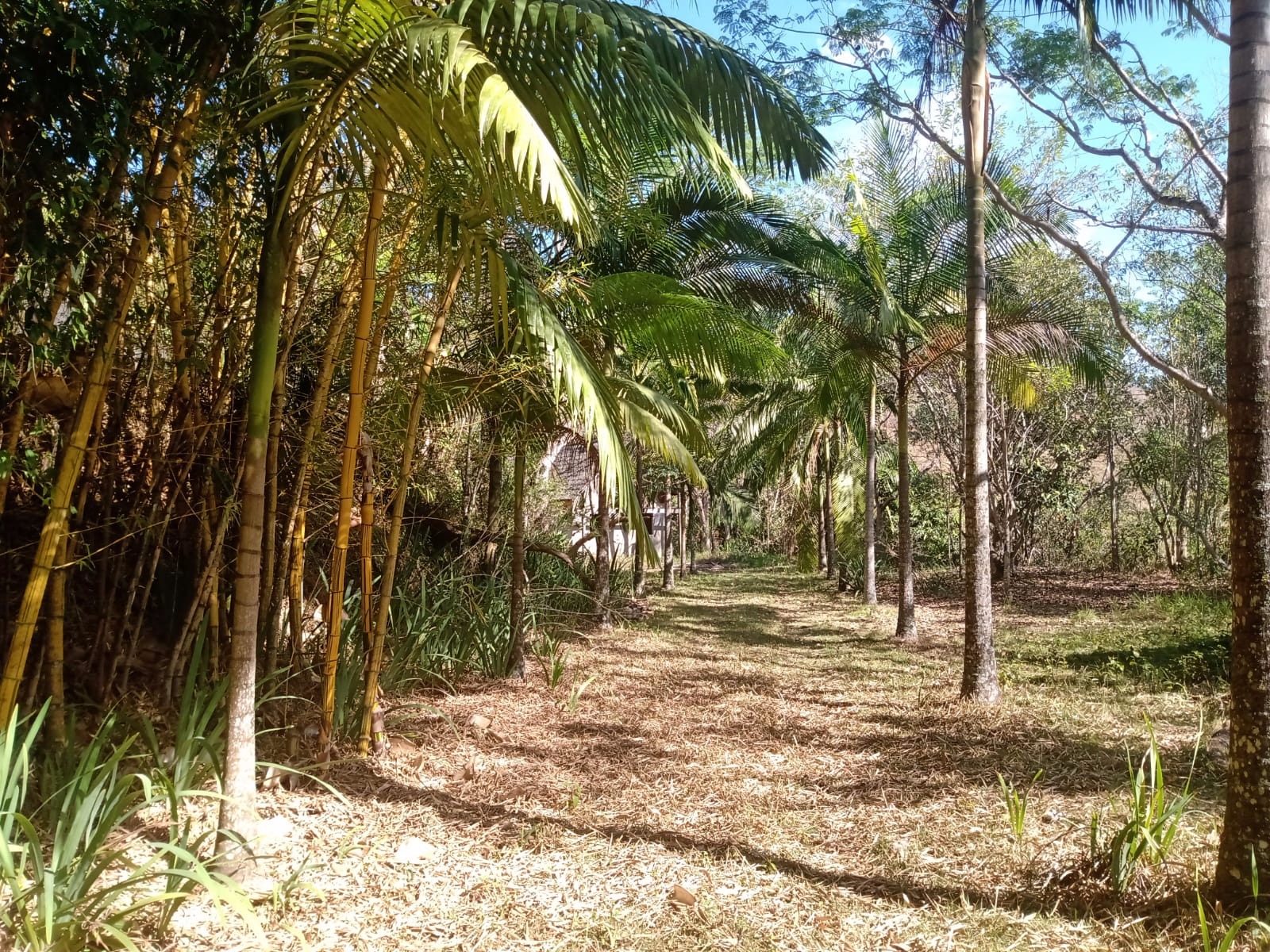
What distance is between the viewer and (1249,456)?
2.58 metres

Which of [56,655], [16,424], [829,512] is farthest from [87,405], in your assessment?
[829,512]

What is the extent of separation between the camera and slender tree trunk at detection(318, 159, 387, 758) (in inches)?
128

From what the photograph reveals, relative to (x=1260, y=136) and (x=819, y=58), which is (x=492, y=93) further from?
(x=819, y=58)

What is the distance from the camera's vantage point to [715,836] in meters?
3.61

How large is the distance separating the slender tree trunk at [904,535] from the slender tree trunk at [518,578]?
4990mm

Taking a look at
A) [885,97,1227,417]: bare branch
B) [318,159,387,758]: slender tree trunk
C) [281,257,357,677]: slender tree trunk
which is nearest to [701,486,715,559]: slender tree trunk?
[885,97,1227,417]: bare branch

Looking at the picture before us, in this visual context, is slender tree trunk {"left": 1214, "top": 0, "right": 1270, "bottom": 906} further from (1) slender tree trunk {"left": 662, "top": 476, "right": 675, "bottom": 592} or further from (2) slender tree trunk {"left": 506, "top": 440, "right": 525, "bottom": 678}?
(1) slender tree trunk {"left": 662, "top": 476, "right": 675, "bottom": 592}

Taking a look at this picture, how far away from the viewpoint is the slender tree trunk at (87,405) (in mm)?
2709

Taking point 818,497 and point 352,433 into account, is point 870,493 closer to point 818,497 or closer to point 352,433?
point 818,497

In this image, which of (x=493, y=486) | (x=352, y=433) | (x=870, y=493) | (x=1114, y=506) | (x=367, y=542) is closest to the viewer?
(x=352, y=433)

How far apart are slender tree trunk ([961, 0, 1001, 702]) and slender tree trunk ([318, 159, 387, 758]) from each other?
4494 mm

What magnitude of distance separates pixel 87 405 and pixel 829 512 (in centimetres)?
1614

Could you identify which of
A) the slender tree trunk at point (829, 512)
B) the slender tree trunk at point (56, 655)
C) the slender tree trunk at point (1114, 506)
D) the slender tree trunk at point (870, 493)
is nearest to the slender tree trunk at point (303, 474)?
the slender tree trunk at point (56, 655)

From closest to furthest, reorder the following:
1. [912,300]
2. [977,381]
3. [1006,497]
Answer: [977,381]
[912,300]
[1006,497]
